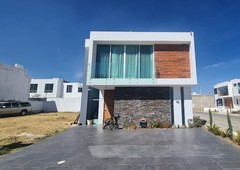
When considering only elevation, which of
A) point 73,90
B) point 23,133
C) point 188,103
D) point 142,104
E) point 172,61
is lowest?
point 23,133

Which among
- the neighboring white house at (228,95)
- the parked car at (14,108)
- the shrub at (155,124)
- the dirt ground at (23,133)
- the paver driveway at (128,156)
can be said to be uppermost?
the neighboring white house at (228,95)

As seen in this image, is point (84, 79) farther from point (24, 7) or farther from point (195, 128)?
point (195, 128)

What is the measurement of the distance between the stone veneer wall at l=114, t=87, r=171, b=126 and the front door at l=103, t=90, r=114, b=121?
1500mm

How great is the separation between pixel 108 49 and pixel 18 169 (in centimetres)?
1010

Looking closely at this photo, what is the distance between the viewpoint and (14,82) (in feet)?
81.7

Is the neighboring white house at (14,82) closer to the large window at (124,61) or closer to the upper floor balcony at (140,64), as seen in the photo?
the upper floor balcony at (140,64)

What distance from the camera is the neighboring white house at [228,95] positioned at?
37.1m

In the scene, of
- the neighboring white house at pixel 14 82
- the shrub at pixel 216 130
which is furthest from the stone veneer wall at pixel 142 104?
the neighboring white house at pixel 14 82

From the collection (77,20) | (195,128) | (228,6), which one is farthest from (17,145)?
(228,6)

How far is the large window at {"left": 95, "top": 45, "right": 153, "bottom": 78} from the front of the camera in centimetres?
1217

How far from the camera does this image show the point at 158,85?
11.9m

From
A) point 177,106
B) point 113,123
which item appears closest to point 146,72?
point 177,106

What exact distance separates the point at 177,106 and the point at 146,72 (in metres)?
3.70

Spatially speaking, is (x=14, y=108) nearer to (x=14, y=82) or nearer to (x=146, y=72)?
(x=14, y=82)
